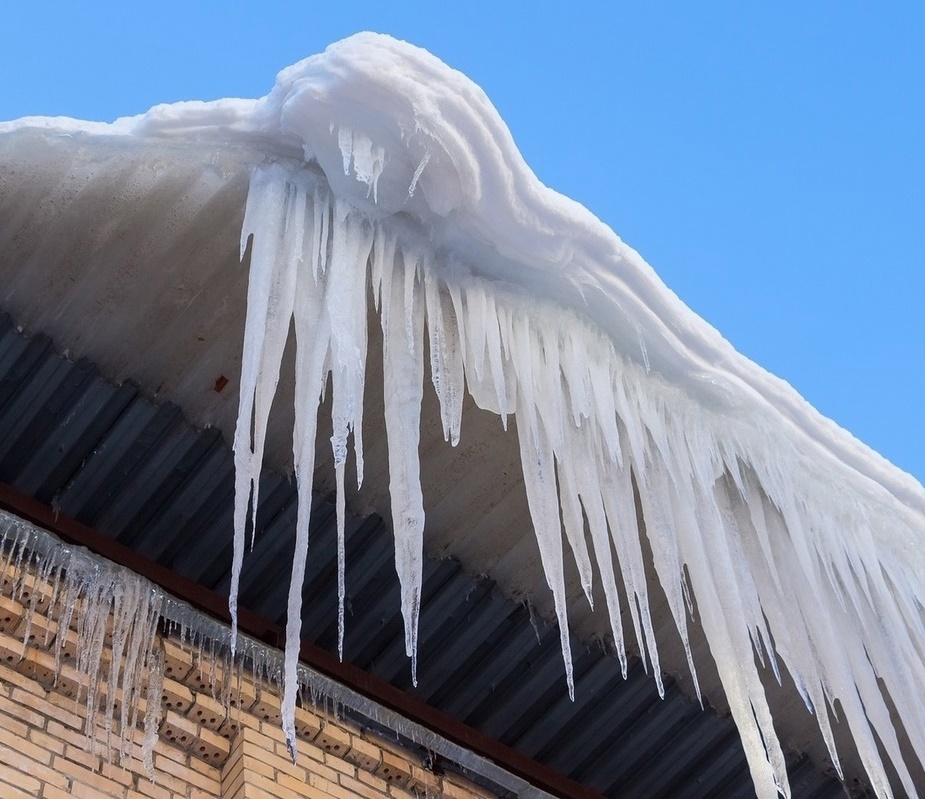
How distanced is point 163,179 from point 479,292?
0.77 m

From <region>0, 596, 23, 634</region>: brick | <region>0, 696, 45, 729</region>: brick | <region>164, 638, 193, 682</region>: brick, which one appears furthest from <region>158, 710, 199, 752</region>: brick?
<region>0, 596, 23, 634</region>: brick

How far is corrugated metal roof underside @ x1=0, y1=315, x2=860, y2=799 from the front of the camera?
140 inches

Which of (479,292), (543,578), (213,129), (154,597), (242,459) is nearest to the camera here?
(242,459)

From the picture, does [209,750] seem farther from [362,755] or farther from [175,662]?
[362,755]

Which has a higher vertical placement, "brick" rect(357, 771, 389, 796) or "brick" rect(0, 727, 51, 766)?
"brick" rect(357, 771, 389, 796)

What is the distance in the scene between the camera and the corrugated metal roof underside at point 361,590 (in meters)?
3.55

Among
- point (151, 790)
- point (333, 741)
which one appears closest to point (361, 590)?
point (333, 741)

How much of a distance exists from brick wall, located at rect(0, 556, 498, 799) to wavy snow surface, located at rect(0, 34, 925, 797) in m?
0.87

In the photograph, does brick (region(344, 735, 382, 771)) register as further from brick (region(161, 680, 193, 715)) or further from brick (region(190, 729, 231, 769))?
brick (region(161, 680, 193, 715))

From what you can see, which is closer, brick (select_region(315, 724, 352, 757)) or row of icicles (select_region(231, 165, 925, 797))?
row of icicles (select_region(231, 165, 925, 797))

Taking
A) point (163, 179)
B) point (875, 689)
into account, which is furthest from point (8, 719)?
point (875, 689)

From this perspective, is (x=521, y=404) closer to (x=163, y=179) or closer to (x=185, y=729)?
(x=163, y=179)

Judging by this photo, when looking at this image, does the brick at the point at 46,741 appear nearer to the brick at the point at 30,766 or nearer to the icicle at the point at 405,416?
the brick at the point at 30,766

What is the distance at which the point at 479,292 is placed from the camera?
128 inches
